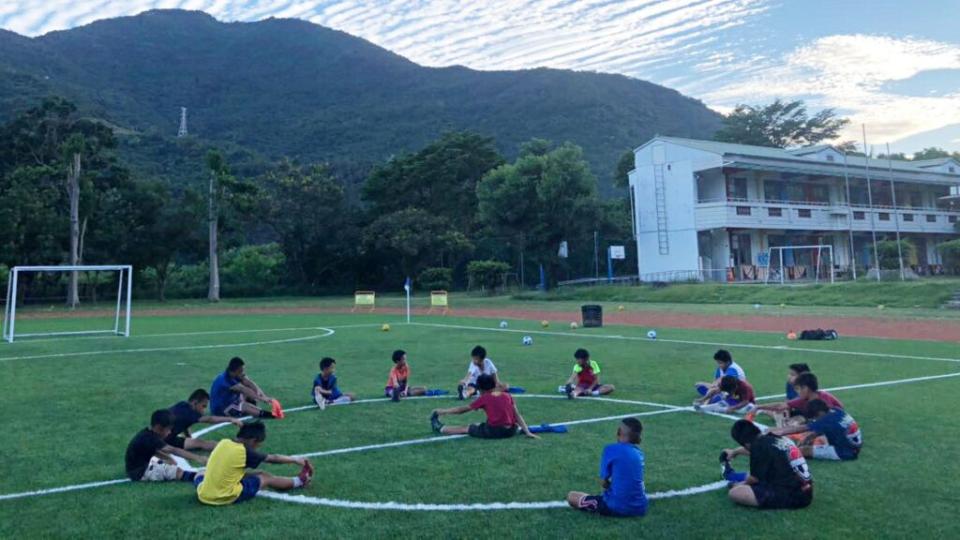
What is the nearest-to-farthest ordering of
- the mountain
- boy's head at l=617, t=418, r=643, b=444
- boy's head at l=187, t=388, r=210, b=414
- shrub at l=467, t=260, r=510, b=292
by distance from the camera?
boy's head at l=617, t=418, r=643, b=444 → boy's head at l=187, t=388, r=210, b=414 → shrub at l=467, t=260, r=510, b=292 → the mountain

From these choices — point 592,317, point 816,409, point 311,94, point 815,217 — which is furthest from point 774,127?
point 311,94

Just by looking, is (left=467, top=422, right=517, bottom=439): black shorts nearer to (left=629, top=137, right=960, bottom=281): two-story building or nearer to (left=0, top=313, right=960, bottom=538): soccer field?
(left=0, top=313, right=960, bottom=538): soccer field

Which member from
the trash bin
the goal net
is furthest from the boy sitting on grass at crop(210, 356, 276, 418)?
the goal net

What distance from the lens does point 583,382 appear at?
12.9 m

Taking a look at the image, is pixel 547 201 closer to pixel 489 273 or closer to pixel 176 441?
pixel 489 273

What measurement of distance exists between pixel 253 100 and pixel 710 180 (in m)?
120

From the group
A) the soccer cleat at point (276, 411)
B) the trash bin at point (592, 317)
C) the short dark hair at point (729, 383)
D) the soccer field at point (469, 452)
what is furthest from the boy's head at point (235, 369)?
the trash bin at point (592, 317)

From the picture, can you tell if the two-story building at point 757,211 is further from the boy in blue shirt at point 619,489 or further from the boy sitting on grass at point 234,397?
the boy in blue shirt at point 619,489

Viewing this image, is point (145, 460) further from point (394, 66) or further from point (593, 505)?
point (394, 66)

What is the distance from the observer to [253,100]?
14775 cm

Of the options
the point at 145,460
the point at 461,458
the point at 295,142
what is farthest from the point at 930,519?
the point at 295,142

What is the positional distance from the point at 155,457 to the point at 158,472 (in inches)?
8.7

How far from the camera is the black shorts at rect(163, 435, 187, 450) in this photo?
8526mm

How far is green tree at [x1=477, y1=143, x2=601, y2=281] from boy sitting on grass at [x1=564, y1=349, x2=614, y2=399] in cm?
4107
